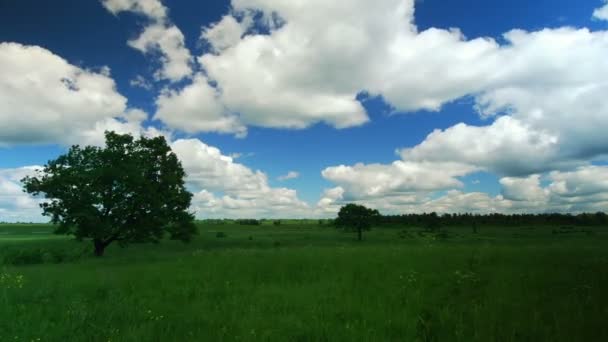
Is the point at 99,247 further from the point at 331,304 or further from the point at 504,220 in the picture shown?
the point at 504,220

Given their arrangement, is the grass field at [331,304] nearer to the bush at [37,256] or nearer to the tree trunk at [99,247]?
the bush at [37,256]

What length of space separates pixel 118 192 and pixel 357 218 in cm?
4469

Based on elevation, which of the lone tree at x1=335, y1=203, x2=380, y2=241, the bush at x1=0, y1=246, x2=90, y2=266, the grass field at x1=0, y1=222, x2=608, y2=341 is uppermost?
the lone tree at x1=335, y1=203, x2=380, y2=241

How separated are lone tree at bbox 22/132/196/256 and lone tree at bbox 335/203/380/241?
114ft

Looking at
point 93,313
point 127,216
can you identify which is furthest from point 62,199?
point 93,313

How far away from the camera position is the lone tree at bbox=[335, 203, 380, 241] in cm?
6988

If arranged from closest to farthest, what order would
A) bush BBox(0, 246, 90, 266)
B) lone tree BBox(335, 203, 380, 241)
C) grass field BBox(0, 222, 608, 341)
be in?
grass field BBox(0, 222, 608, 341)
bush BBox(0, 246, 90, 266)
lone tree BBox(335, 203, 380, 241)

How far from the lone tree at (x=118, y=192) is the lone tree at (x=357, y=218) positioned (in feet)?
114

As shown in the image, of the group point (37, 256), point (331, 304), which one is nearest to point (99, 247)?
point (37, 256)

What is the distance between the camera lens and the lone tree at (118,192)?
114 feet

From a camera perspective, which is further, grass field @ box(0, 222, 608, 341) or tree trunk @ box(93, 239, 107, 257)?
tree trunk @ box(93, 239, 107, 257)

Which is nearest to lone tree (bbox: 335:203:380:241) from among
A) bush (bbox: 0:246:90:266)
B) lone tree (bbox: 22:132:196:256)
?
lone tree (bbox: 22:132:196:256)

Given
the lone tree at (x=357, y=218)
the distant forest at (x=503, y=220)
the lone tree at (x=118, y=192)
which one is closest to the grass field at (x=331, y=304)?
the lone tree at (x=118, y=192)

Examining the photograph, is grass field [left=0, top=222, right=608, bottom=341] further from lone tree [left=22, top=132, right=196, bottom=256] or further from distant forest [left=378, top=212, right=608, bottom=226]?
distant forest [left=378, top=212, right=608, bottom=226]
